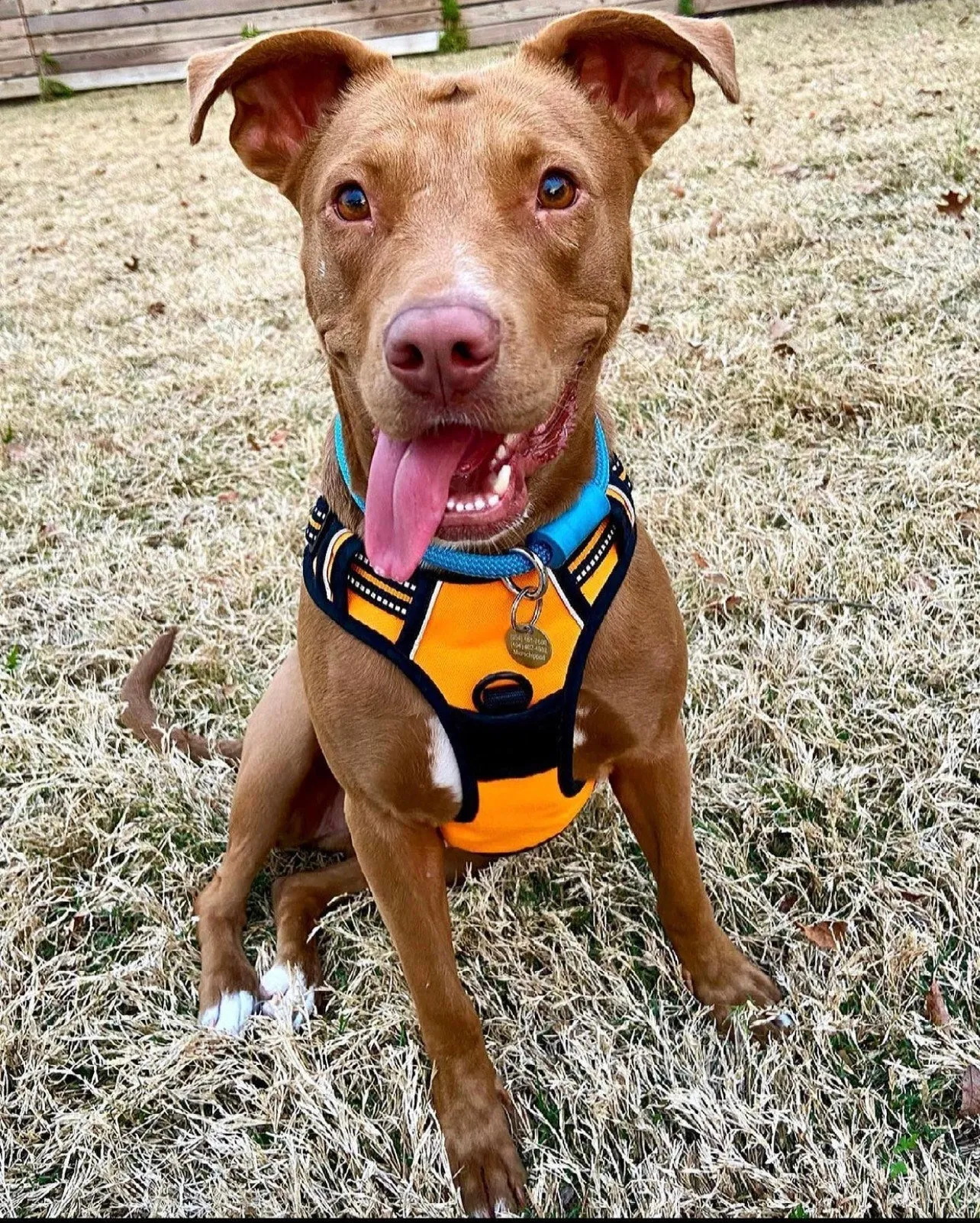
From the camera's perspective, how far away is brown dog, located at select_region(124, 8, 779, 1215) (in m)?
1.72

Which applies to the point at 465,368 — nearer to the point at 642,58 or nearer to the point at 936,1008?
the point at 642,58

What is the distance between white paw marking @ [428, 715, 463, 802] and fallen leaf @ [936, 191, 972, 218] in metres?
5.71

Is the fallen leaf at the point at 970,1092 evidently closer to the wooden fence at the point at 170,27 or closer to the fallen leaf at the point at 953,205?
the fallen leaf at the point at 953,205

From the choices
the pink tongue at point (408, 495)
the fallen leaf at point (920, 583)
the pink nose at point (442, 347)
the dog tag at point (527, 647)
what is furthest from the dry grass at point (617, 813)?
the pink nose at point (442, 347)

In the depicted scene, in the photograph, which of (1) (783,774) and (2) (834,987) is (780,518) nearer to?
(1) (783,774)

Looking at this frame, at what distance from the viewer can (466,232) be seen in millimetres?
1764

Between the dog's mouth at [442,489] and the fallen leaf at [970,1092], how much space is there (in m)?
1.61

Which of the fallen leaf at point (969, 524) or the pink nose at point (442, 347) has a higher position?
the pink nose at point (442, 347)

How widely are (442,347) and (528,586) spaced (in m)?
0.59

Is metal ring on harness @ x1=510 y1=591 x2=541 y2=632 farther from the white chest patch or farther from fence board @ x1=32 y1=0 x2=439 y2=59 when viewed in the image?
fence board @ x1=32 y1=0 x2=439 y2=59

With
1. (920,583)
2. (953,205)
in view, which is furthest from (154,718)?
(953,205)

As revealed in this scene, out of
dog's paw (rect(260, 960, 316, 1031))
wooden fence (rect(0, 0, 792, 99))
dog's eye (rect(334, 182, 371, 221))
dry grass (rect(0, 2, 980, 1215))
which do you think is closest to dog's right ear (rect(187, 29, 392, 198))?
dog's eye (rect(334, 182, 371, 221))

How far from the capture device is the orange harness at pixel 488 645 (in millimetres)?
1953

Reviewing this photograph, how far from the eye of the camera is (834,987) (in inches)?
91.4
